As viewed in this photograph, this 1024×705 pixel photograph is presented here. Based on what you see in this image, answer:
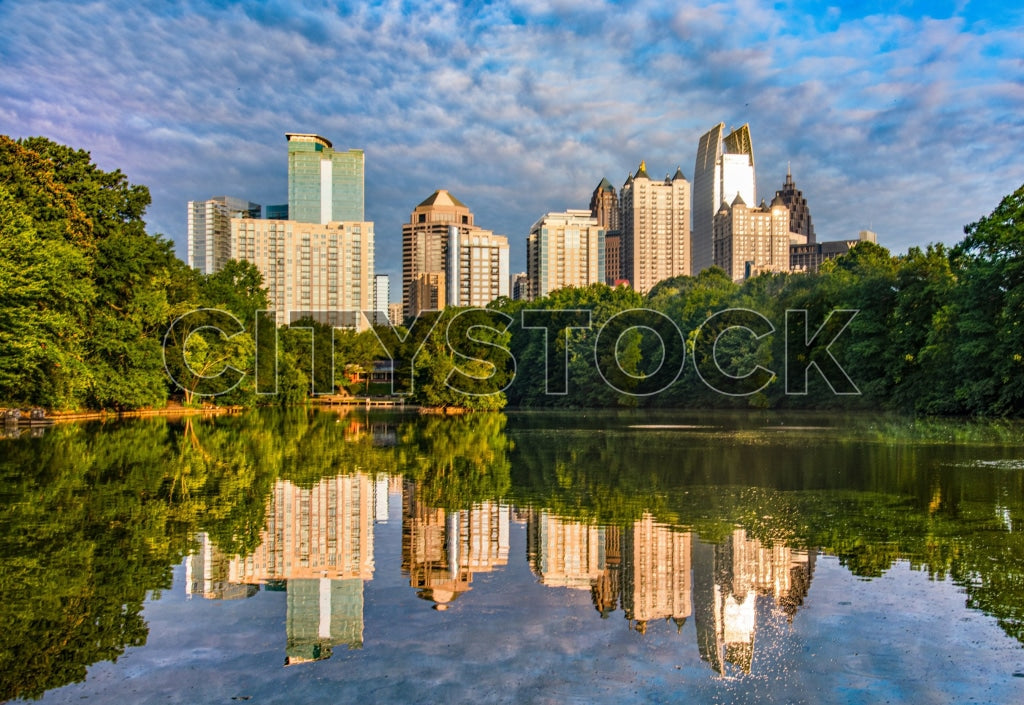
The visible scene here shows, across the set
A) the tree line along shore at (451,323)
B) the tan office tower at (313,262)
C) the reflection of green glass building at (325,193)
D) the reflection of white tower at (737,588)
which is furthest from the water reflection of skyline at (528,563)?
the reflection of green glass building at (325,193)

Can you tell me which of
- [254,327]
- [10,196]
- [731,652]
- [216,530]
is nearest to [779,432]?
[216,530]

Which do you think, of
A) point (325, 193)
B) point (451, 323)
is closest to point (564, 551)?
point (451, 323)

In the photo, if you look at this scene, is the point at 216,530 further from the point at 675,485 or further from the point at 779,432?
the point at 779,432

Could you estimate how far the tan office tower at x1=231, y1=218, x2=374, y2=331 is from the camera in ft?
600

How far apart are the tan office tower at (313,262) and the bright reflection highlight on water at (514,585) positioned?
538 feet

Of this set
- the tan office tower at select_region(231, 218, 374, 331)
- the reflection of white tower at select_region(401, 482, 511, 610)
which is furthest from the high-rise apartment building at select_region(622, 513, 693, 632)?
the tan office tower at select_region(231, 218, 374, 331)

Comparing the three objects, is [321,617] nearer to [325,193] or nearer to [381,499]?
[381,499]

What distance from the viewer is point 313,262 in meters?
184

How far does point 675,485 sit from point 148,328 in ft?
138

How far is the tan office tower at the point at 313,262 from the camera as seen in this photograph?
182750 millimetres

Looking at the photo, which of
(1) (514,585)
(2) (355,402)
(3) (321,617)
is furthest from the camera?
(2) (355,402)

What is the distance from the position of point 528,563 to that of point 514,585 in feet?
3.68

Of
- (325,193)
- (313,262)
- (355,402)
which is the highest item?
(325,193)

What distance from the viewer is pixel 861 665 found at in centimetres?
711
